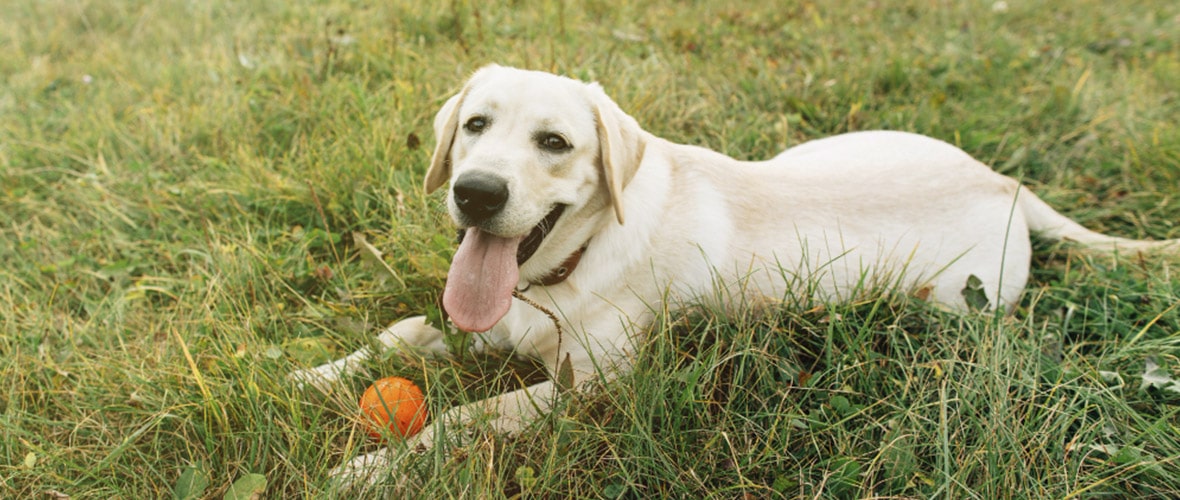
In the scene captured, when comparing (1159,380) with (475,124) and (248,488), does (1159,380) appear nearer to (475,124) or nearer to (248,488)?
(475,124)

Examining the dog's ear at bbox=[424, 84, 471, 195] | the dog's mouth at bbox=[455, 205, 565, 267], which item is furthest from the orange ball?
the dog's ear at bbox=[424, 84, 471, 195]

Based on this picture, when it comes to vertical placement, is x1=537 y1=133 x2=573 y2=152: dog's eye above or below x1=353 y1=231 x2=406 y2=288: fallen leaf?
above

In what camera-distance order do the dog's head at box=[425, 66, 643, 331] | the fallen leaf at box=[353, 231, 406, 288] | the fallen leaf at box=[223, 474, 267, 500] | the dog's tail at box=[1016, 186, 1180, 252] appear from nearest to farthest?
1. the fallen leaf at box=[223, 474, 267, 500]
2. the dog's head at box=[425, 66, 643, 331]
3. the fallen leaf at box=[353, 231, 406, 288]
4. the dog's tail at box=[1016, 186, 1180, 252]

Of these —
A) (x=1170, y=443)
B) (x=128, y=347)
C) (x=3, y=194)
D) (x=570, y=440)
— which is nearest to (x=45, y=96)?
(x=3, y=194)

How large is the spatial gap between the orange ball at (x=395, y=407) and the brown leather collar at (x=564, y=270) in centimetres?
57

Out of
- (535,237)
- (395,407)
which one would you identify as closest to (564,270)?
(535,237)

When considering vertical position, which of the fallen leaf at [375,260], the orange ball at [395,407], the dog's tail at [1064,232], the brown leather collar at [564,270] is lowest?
the orange ball at [395,407]

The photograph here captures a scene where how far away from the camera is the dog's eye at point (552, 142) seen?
2.30 meters

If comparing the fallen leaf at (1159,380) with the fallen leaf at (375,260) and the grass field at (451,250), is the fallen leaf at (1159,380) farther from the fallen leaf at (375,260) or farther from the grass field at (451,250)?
the fallen leaf at (375,260)

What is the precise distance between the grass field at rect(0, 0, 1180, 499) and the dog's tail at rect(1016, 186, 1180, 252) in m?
0.07

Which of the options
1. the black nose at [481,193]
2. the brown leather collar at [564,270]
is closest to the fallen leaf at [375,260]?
the brown leather collar at [564,270]

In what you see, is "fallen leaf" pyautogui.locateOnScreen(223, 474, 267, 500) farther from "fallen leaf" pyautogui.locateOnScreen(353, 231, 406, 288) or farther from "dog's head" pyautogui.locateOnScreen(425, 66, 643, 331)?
"fallen leaf" pyautogui.locateOnScreen(353, 231, 406, 288)

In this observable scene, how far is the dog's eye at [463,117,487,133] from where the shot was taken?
2369 millimetres

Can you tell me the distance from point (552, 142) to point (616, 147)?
21 centimetres
